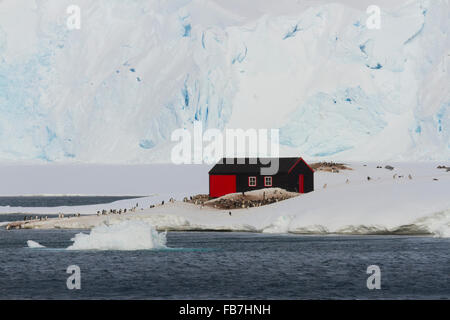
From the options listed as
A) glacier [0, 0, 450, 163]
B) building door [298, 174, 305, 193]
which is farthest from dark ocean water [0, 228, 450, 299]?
glacier [0, 0, 450, 163]

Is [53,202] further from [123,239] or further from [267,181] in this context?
[123,239]

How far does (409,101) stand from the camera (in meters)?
103

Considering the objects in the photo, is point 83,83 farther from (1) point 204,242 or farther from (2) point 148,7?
(1) point 204,242

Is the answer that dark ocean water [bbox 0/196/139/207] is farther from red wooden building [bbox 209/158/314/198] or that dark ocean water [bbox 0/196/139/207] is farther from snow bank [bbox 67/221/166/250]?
snow bank [bbox 67/221/166/250]

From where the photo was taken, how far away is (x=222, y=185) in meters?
60.1

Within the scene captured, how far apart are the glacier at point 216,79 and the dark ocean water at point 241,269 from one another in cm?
5826

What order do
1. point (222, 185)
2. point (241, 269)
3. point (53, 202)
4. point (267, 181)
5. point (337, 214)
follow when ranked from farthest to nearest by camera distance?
point (53, 202) < point (222, 185) < point (267, 181) < point (337, 214) < point (241, 269)

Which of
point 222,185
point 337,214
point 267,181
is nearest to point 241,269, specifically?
point 337,214

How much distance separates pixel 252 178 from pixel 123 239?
2373cm

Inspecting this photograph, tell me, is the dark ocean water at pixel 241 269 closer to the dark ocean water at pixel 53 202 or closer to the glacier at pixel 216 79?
the dark ocean water at pixel 53 202

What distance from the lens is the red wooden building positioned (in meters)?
59.6

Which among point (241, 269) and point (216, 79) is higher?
point (216, 79)

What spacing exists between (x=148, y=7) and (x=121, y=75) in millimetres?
14007

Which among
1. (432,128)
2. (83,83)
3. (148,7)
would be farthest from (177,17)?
(432,128)
